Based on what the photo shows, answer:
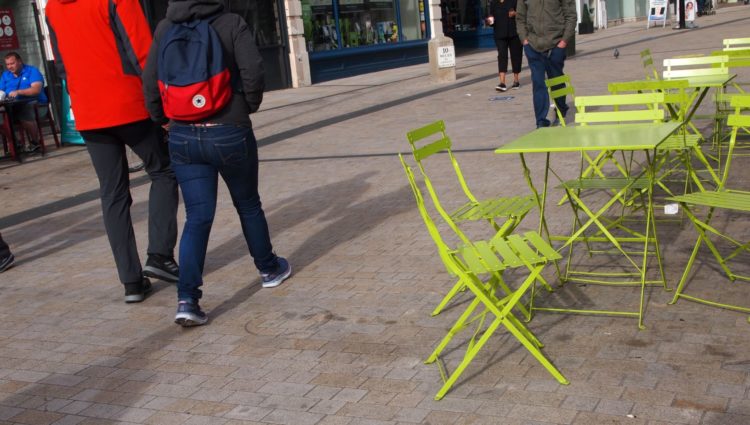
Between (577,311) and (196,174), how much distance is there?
221cm

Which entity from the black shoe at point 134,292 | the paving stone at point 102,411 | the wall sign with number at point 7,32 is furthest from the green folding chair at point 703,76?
the wall sign with number at point 7,32

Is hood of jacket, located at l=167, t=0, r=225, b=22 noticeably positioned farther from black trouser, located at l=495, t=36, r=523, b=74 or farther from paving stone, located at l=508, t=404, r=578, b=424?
black trouser, located at l=495, t=36, r=523, b=74

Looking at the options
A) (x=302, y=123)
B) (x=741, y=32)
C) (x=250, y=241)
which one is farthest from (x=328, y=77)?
(x=250, y=241)

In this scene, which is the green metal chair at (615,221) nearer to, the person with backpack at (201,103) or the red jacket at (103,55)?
the person with backpack at (201,103)

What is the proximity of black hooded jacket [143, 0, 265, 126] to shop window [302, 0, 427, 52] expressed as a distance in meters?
18.0

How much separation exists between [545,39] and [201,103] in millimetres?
6386

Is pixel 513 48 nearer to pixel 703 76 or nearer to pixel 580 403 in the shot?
pixel 703 76

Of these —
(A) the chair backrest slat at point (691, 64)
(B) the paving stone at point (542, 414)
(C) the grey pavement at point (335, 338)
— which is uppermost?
(A) the chair backrest slat at point (691, 64)

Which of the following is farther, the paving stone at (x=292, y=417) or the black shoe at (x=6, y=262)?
the black shoe at (x=6, y=262)

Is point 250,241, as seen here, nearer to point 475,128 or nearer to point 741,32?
point 475,128

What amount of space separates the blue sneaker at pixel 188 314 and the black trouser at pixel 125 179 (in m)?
0.76

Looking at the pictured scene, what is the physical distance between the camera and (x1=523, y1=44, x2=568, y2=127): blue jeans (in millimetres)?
10492

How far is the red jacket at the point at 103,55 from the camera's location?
5523 millimetres

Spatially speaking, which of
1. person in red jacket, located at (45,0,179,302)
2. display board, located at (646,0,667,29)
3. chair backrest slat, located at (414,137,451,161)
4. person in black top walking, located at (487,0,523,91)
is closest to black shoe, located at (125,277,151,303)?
person in red jacket, located at (45,0,179,302)
